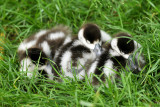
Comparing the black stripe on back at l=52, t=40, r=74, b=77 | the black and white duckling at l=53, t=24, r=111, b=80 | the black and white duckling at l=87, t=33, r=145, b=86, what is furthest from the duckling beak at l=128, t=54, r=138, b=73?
the black stripe on back at l=52, t=40, r=74, b=77

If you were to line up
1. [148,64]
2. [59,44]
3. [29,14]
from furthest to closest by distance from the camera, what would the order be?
1. [29,14]
2. [59,44]
3. [148,64]

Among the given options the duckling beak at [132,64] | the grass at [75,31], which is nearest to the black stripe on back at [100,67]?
the grass at [75,31]

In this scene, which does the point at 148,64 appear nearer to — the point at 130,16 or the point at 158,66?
the point at 158,66

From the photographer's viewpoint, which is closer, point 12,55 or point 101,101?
point 101,101

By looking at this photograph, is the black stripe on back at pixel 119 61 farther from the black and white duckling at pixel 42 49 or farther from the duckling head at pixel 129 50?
the black and white duckling at pixel 42 49

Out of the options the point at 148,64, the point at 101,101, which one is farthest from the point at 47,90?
the point at 148,64

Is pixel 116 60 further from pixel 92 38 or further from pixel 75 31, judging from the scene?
pixel 75 31
